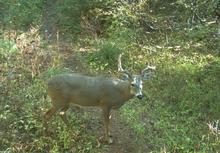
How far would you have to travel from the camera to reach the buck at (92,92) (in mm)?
8430

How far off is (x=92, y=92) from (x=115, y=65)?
311 cm

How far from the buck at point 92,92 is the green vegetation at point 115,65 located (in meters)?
0.41

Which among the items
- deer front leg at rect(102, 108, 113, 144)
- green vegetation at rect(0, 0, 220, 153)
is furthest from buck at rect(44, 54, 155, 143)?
green vegetation at rect(0, 0, 220, 153)

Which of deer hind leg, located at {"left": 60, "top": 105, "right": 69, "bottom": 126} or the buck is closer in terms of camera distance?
the buck

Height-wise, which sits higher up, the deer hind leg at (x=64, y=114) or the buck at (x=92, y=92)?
the buck at (x=92, y=92)

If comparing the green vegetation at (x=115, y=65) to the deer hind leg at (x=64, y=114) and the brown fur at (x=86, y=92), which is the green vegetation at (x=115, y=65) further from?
the brown fur at (x=86, y=92)

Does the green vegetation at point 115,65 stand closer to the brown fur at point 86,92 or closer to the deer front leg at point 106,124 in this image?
the deer front leg at point 106,124

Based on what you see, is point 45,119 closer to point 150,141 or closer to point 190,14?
point 150,141

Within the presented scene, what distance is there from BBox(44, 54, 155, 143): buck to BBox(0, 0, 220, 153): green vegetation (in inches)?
16.1

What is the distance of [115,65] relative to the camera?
1159 cm

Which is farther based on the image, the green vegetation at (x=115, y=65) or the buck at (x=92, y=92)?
the green vegetation at (x=115, y=65)

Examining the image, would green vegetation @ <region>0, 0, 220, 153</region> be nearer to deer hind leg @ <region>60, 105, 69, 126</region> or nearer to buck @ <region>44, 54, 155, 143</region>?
deer hind leg @ <region>60, 105, 69, 126</region>

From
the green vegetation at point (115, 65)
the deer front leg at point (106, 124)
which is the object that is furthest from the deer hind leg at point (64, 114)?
the deer front leg at point (106, 124)

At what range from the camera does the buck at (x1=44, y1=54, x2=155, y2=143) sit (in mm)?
8430
